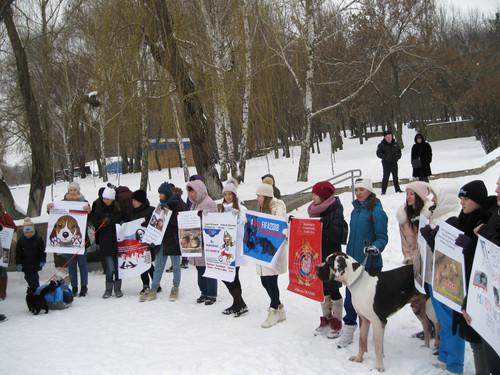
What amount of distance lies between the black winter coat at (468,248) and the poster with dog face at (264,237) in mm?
2361

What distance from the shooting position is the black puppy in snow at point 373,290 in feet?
16.4

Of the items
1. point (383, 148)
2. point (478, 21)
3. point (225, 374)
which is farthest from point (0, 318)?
point (478, 21)

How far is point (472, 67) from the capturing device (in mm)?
40281

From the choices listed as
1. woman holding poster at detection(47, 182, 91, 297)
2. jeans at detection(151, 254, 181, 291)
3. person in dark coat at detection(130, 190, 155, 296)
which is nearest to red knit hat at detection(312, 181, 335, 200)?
jeans at detection(151, 254, 181, 291)

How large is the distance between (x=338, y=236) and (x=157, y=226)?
337cm

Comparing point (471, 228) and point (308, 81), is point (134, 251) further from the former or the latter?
point (308, 81)

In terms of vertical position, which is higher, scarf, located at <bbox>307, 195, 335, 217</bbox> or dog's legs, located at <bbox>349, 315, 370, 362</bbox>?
scarf, located at <bbox>307, 195, 335, 217</bbox>

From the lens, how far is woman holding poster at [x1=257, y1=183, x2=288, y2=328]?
6359 mm

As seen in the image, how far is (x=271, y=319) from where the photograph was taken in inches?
258

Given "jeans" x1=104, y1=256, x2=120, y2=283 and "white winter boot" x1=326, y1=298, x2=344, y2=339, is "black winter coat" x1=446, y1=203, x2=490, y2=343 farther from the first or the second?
"jeans" x1=104, y1=256, x2=120, y2=283

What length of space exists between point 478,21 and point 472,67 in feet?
88.0

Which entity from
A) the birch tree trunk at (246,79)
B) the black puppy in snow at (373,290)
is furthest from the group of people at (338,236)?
the birch tree trunk at (246,79)

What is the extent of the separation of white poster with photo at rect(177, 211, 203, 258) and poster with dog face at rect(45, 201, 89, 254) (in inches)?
75.1

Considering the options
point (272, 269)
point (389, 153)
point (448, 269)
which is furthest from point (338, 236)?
point (389, 153)
